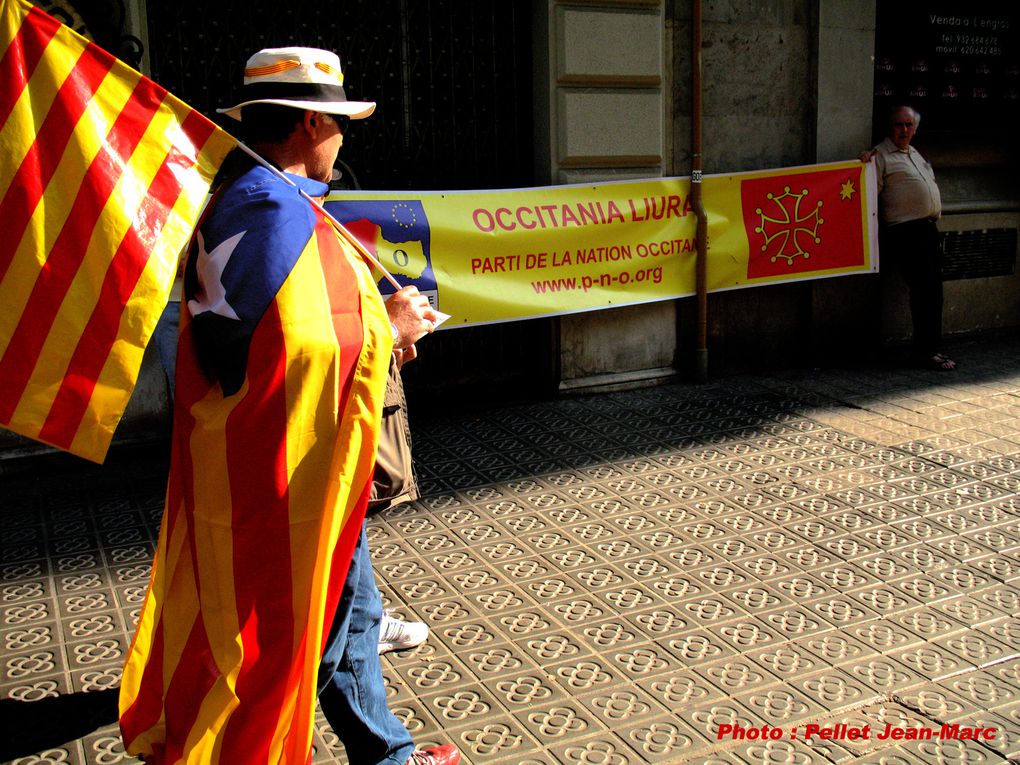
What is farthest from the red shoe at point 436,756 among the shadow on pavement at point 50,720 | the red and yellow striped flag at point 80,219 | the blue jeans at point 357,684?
the red and yellow striped flag at point 80,219

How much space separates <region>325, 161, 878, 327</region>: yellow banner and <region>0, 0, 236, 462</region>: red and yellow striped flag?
116 inches

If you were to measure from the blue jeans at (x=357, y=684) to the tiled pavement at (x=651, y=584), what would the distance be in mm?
417

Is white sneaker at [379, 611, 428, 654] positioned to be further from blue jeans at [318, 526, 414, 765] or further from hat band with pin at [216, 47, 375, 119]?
hat band with pin at [216, 47, 375, 119]

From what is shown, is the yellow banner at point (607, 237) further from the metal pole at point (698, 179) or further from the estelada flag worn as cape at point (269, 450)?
the estelada flag worn as cape at point (269, 450)

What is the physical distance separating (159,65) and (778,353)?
192 inches

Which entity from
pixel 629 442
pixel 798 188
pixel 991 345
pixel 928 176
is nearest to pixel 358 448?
pixel 629 442

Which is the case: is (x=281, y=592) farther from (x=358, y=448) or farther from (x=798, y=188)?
(x=798, y=188)

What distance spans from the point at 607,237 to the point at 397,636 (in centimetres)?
397

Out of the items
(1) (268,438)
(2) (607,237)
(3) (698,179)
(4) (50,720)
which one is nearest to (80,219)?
(1) (268,438)

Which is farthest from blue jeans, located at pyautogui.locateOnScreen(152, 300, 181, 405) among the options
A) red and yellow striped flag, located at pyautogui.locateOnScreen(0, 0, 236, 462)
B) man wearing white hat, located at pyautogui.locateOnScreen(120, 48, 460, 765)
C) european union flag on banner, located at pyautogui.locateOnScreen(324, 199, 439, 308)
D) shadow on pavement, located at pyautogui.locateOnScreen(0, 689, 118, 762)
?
man wearing white hat, located at pyautogui.locateOnScreen(120, 48, 460, 765)

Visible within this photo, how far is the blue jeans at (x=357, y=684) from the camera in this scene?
284cm

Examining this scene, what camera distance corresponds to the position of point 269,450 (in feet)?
8.32

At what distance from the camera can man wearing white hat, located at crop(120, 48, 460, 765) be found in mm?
2533

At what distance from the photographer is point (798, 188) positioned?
7.94 m
